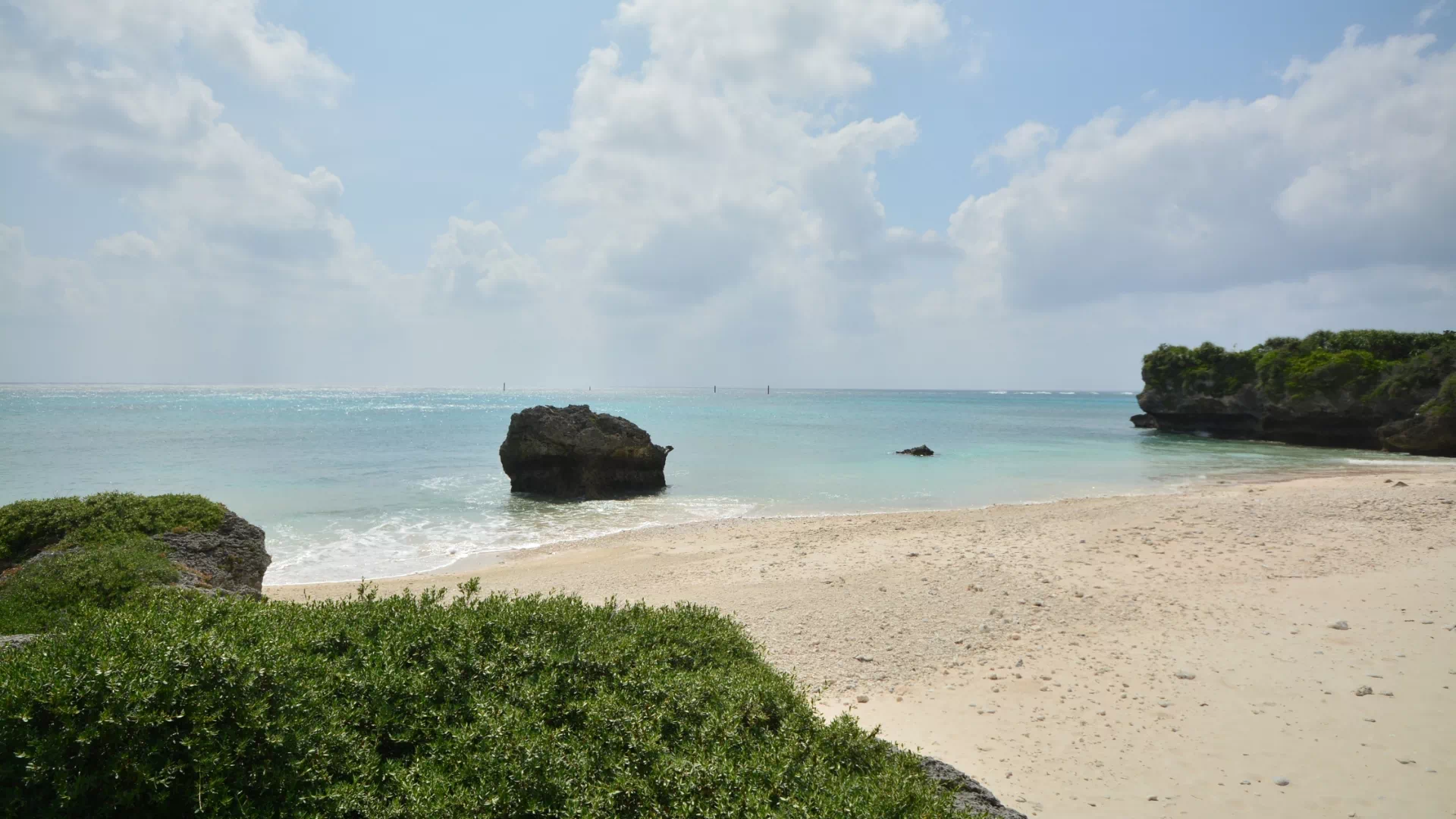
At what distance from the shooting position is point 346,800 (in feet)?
9.89

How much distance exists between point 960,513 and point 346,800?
1901cm

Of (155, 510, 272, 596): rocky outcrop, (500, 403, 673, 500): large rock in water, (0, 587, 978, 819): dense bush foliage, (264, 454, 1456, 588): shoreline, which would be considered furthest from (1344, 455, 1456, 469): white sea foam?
(155, 510, 272, 596): rocky outcrop

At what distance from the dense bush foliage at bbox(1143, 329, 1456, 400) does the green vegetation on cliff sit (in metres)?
58.2

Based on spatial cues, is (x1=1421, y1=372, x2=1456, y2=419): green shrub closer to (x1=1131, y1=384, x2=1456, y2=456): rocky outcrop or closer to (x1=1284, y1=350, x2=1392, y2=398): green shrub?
(x1=1131, y1=384, x2=1456, y2=456): rocky outcrop

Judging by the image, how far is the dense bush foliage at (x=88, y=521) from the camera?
8570 millimetres

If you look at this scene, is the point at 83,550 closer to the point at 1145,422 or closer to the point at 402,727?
the point at 402,727

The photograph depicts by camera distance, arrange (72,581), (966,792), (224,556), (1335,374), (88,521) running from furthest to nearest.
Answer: (1335,374)
(224,556)
(88,521)
(72,581)
(966,792)

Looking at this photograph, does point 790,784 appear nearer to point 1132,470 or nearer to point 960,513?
point 960,513

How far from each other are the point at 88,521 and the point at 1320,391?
60939 mm

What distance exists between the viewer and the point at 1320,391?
46812 mm

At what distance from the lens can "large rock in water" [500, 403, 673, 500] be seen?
26172 mm

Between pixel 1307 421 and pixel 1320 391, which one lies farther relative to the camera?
pixel 1307 421

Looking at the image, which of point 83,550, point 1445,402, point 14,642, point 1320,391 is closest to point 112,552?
point 83,550

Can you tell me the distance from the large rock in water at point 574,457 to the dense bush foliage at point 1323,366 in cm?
4677
